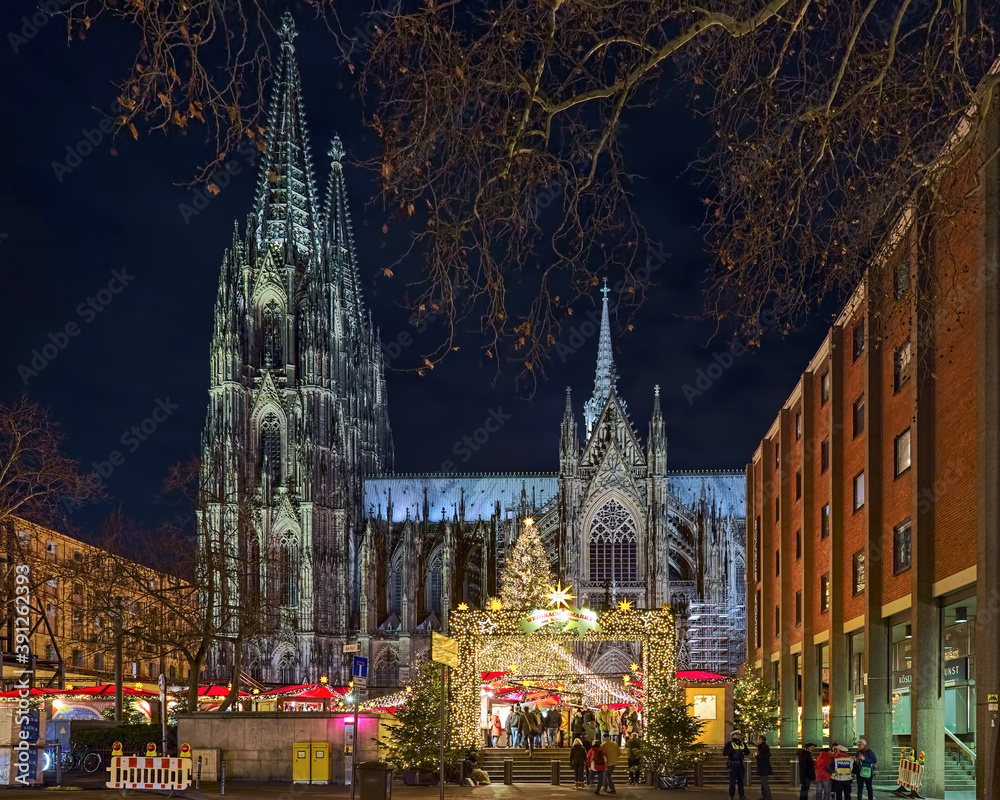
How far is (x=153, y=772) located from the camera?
25.8 meters

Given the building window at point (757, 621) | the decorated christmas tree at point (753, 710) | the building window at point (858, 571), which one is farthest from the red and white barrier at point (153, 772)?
→ the building window at point (757, 621)

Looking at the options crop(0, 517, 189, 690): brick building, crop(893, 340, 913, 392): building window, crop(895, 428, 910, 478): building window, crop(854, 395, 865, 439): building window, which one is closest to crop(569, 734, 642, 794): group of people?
crop(895, 428, 910, 478): building window

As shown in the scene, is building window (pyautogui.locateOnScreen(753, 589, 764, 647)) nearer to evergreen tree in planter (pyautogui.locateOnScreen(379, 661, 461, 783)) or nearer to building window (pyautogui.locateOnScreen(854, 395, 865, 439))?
building window (pyautogui.locateOnScreen(854, 395, 865, 439))

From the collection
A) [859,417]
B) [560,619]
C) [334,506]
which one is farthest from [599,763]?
[334,506]

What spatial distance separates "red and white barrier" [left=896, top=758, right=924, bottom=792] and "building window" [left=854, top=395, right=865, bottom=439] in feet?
32.6

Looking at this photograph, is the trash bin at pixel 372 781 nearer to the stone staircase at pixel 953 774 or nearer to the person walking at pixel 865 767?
the person walking at pixel 865 767

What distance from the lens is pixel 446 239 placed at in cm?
1076

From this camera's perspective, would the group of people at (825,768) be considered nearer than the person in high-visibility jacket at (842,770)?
No

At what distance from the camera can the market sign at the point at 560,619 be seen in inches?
1232

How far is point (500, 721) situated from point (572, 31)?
124 ft

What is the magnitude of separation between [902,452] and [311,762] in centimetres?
1555

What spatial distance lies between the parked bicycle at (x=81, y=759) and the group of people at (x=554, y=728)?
11.8 meters

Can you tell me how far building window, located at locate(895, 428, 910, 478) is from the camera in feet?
96.7

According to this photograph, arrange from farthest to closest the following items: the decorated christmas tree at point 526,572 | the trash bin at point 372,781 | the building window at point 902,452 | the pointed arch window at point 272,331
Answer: the pointed arch window at point 272,331 → the decorated christmas tree at point 526,572 → the building window at point 902,452 → the trash bin at point 372,781
